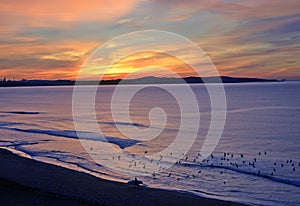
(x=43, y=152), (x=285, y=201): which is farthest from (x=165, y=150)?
(x=285, y=201)

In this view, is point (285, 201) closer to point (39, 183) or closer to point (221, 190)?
point (221, 190)

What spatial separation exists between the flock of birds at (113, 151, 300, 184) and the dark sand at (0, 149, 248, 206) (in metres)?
3.93

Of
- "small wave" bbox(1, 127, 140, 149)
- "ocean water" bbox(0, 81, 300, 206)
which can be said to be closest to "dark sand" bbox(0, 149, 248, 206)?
"ocean water" bbox(0, 81, 300, 206)

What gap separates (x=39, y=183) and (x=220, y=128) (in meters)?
31.9

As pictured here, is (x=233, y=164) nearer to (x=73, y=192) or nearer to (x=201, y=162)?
(x=201, y=162)

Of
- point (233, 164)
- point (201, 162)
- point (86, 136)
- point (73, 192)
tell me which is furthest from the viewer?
point (86, 136)

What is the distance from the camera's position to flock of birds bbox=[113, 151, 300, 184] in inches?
919

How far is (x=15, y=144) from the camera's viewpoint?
113 ft

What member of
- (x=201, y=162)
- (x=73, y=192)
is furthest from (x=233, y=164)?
(x=73, y=192)

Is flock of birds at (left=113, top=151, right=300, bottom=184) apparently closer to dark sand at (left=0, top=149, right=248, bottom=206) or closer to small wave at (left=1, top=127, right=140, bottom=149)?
dark sand at (left=0, top=149, right=248, bottom=206)

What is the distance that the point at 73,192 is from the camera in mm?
17656

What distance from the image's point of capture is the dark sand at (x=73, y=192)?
16078 millimetres

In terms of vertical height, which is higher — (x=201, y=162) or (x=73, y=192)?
(x=201, y=162)

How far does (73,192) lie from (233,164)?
12.3m
